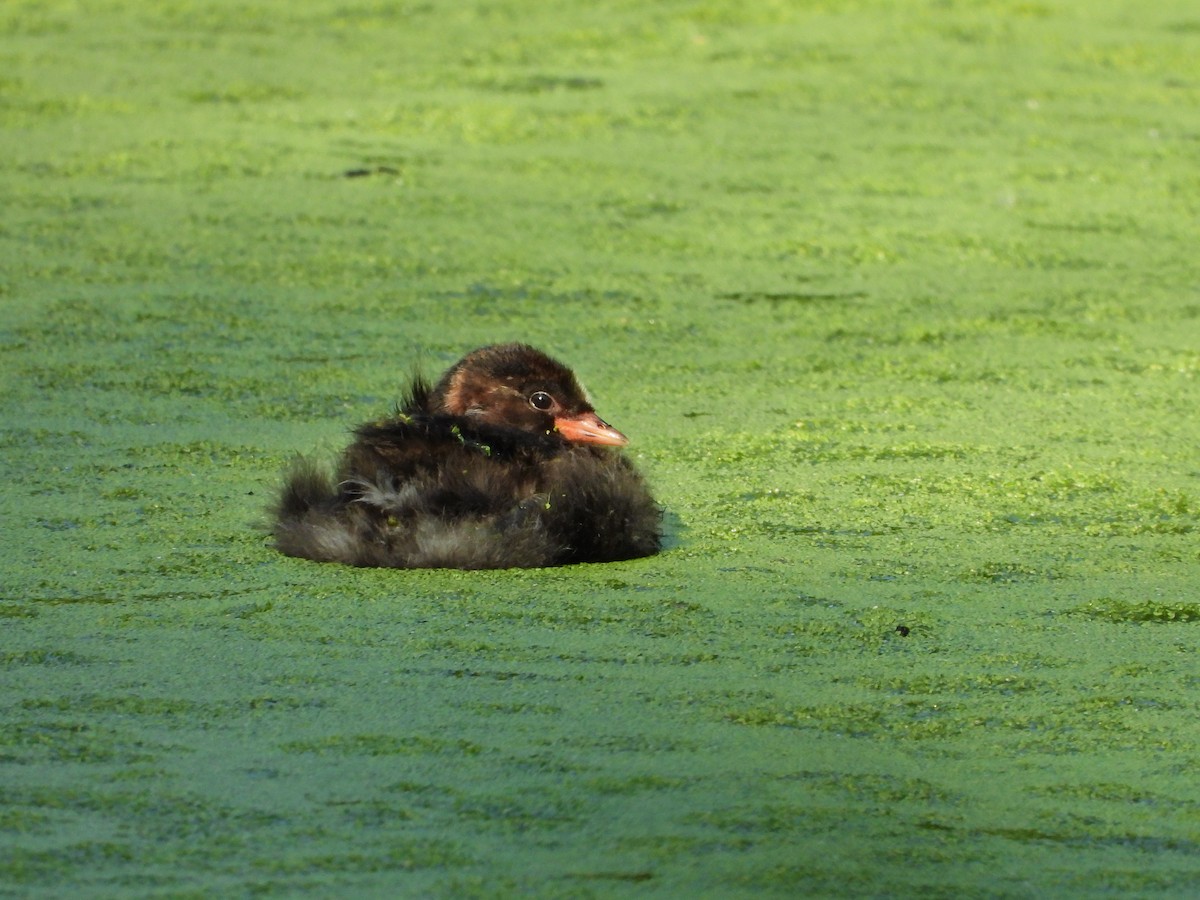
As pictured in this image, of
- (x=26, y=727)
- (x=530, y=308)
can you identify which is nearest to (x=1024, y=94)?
(x=530, y=308)

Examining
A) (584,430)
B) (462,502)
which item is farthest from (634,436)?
(462,502)

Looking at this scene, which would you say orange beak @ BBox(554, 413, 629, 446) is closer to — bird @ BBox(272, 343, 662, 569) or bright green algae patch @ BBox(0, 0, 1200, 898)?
bird @ BBox(272, 343, 662, 569)

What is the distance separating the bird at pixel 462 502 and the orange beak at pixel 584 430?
1.9 inches

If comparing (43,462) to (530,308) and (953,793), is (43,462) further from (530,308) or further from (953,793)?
(953,793)

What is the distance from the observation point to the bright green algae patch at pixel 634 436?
2572mm

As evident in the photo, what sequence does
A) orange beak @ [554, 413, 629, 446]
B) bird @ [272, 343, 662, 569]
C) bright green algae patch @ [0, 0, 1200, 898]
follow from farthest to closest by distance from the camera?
orange beak @ [554, 413, 629, 446] → bird @ [272, 343, 662, 569] → bright green algae patch @ [0, 0, 1200, 898]

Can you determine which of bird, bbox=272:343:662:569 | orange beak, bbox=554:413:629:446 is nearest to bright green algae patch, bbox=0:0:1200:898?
bird, bbox=272:343:662:569

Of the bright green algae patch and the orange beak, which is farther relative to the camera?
the orange beak

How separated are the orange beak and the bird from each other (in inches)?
1.9

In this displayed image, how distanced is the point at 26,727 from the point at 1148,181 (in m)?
4.91

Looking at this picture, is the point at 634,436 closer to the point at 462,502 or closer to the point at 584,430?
the point at 584,430

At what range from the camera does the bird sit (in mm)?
3537

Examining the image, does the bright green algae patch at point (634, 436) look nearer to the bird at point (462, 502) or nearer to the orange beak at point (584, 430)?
the bird at point (462, 502)

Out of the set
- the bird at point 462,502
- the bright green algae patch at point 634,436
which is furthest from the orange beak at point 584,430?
the bright green algae patch at point 634,436
